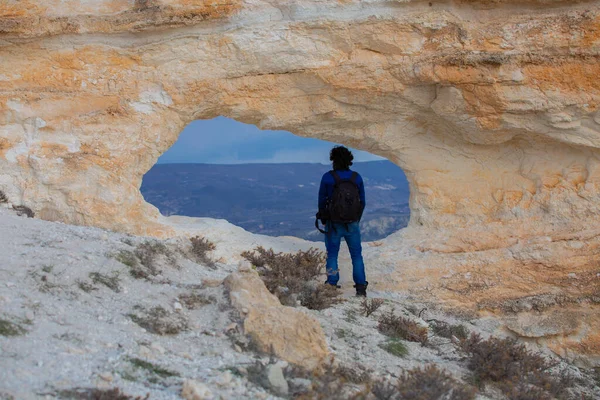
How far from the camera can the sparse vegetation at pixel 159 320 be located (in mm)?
4219

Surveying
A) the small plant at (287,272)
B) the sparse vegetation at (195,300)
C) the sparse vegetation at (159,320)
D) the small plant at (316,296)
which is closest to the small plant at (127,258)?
the sparse vegetation at (195,300)

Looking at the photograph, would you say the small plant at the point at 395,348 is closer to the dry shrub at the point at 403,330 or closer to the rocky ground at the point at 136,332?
the rocky ground at the point at 136,332

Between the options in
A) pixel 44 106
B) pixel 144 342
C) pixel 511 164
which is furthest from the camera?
pixel 511 164

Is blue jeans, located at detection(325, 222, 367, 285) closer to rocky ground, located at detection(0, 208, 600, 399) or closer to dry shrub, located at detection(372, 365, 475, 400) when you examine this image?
rocky ground, located at detection(0, 208, 600, 399)

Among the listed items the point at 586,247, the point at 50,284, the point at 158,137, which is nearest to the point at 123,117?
the point at 158,137

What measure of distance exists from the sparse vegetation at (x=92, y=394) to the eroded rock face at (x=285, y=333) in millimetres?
1240

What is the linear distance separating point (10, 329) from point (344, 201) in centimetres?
432

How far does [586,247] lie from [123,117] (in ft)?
22.3

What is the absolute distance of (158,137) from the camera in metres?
8.88

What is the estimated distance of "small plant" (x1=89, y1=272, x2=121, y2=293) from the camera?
15.8ft

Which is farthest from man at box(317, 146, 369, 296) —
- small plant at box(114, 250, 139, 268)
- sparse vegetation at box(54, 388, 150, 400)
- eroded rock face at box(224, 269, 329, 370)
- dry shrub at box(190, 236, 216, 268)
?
sparse vegetation at box(54, 388, 150, 400)

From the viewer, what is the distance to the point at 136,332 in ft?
13.3

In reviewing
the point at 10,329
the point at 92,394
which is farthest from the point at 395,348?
the point at 10,329

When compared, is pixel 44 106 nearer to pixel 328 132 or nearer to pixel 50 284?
pixel 328 132
